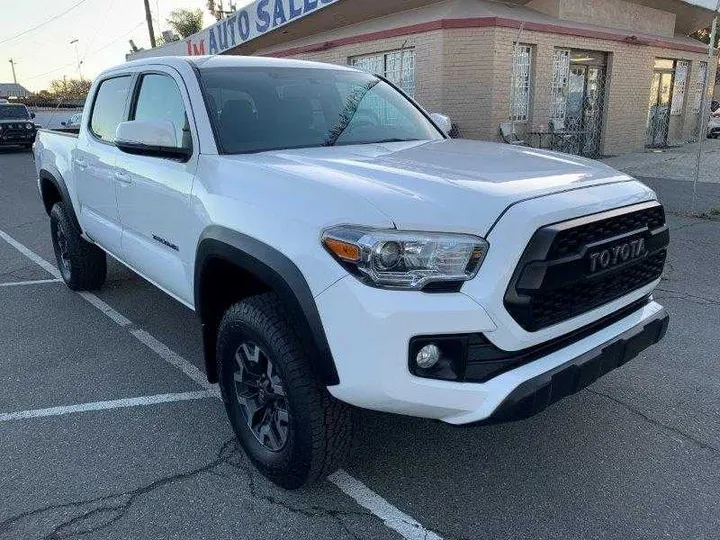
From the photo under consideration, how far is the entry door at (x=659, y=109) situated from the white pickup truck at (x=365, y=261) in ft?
54.3

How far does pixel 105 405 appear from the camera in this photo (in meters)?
3.45

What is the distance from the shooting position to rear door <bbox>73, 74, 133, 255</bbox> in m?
4.10

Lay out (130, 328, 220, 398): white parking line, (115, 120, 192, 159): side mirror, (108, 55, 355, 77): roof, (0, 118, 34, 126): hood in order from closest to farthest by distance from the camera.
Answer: (115, 120, 192, 159): side mirror → (108, 55, 355, 77): roof → (130, 328, 220, 398): white parking line → (0, 118, 34, 126): hood

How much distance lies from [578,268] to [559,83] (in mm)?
13151

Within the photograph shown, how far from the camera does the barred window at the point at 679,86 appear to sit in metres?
18.1

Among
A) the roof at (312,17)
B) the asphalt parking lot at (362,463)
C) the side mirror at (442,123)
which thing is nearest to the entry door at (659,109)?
the roof at (312,17)

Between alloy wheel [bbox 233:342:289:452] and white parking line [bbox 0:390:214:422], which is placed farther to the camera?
white parking line [bbox 0:390:214:422]

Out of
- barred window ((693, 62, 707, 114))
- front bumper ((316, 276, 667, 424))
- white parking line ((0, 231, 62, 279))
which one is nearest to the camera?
front bumper ((316, 276, 667, 424))

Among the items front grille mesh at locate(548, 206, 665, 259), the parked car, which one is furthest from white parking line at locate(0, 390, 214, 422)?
the parked car

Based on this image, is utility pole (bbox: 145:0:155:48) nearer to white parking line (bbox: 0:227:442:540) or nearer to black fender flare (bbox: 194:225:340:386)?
white parking line (bbox: 0:227:442:540)

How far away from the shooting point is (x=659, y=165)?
537 inches

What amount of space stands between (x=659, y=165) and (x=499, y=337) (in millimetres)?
13417

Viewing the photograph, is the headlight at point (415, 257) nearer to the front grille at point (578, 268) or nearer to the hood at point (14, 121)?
the front grille at point (578, 268)

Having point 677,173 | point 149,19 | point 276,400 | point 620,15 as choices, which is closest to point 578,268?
point 276,400
